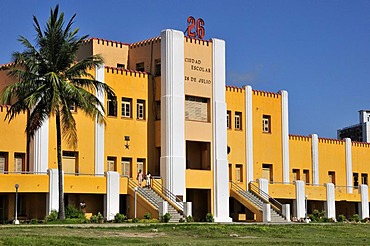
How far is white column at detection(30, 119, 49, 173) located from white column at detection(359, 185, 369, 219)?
34152mm

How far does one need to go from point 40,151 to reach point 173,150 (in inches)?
412

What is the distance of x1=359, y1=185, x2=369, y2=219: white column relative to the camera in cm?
7662

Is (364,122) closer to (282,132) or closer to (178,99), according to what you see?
(282,132)

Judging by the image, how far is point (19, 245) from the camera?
95.9 ft

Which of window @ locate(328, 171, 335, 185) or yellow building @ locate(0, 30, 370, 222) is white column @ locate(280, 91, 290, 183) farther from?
window @ locate(328, 171, 335, 185)

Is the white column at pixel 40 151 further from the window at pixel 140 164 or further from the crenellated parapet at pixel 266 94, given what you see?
the crenellated parapet at pixel 266 94

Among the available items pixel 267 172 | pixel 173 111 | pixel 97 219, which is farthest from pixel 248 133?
pixel 97 219

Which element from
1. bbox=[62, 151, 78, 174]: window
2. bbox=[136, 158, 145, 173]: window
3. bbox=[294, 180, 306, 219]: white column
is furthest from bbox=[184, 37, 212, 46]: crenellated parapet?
bbox=[294, 180, 306, 219]: white column

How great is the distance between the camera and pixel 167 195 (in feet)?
194

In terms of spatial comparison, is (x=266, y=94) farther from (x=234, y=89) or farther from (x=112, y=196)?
(x=112, y=196)

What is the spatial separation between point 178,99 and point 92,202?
33.3 feet

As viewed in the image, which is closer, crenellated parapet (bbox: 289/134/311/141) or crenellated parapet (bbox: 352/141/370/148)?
crenellated parapet (bbox: 289/134/311/141)

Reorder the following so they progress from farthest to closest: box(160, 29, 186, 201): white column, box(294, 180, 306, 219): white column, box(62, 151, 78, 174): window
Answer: box(294, 180, 306, 219): white column, box(160, 29, 186, 201): white column, box(62, 151, 78, 174): window

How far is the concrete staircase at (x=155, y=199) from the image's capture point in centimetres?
5519
